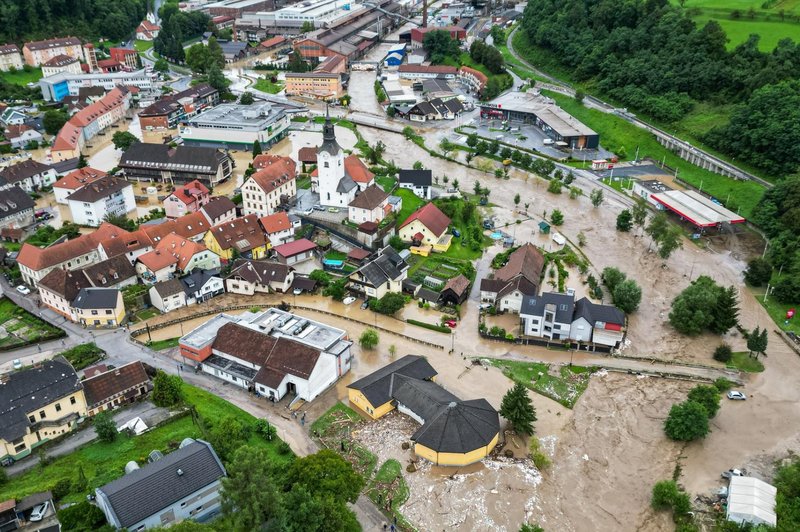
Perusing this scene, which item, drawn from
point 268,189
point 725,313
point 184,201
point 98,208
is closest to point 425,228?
point 268,189

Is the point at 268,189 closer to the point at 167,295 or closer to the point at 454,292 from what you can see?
the point at 167,295

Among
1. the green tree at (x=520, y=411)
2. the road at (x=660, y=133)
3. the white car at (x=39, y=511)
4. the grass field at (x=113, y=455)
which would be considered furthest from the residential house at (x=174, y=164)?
Answer: the road at (x=660, y=133)

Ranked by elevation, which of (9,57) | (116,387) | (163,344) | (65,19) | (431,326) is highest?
(65,19)

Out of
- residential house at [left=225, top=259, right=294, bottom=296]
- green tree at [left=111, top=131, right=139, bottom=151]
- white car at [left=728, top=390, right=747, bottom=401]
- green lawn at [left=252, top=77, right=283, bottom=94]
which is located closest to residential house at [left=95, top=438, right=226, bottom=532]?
residential house at [left=225, top=259, right=294, bottom=296]

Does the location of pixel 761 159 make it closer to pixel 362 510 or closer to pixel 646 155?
pixel 646 155

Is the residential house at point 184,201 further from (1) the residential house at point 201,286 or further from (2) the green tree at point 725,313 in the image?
(2) the green tree at point 725,313
